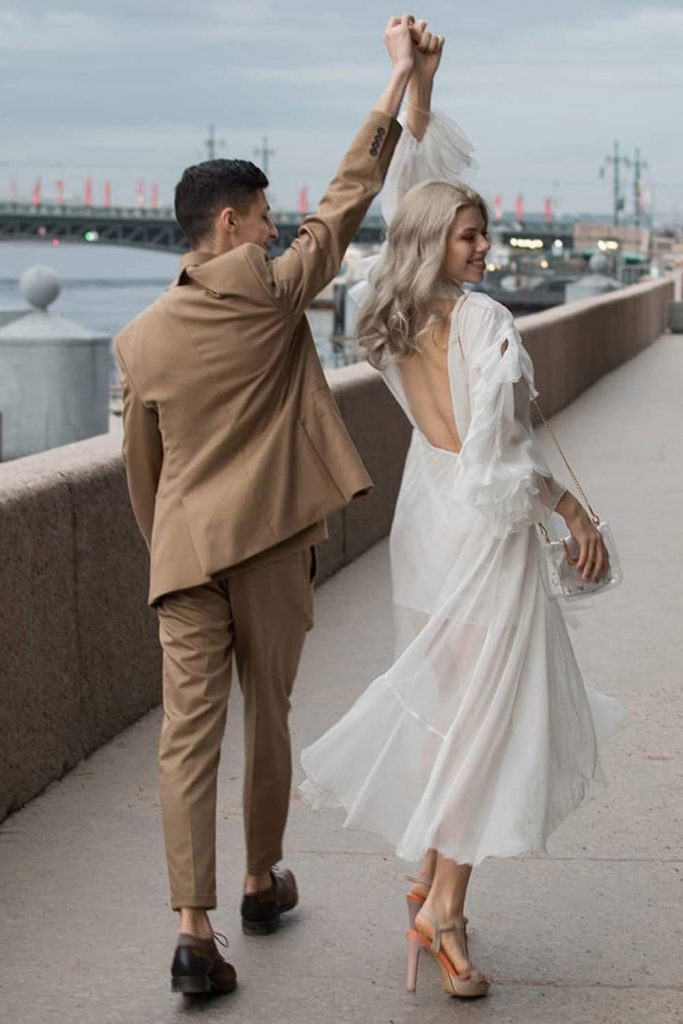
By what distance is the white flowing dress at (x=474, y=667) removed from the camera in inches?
152

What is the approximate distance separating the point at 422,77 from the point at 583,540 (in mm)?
1075

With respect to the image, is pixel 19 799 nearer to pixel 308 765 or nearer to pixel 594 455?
pixel 308 765

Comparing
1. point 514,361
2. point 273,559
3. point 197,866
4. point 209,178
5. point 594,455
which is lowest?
point 594,455

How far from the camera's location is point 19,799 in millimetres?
5301

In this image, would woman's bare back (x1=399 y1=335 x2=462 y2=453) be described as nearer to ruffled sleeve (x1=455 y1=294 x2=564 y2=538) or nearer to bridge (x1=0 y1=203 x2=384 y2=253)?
ruffled sleeve (x1=455 y1=294 x2=564 y2=538)

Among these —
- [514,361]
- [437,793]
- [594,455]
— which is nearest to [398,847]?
[437,793]

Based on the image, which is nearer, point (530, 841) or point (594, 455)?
point (530, 841)

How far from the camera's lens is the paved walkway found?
394 cm

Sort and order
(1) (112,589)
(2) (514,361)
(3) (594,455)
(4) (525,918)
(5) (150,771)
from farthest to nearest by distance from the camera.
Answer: (3) (594,455) < (1) (112,589) < (5) (150,771) < (4) (525,918) < (2) (514,361)

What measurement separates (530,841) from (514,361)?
0.93 m

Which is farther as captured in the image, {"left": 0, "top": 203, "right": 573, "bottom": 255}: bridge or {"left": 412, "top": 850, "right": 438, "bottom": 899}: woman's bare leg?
{"left": 0, "top": 203, "right": 573, "bottom": 255}: bridge

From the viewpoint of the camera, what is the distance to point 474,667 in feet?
13.1

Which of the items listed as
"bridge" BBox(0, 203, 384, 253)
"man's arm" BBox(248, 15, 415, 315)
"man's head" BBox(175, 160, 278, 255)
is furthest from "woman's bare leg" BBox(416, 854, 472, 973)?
"bridge" BBox(0, 203, 384, 253)

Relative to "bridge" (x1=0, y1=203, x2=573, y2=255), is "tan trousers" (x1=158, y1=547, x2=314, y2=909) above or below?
above
